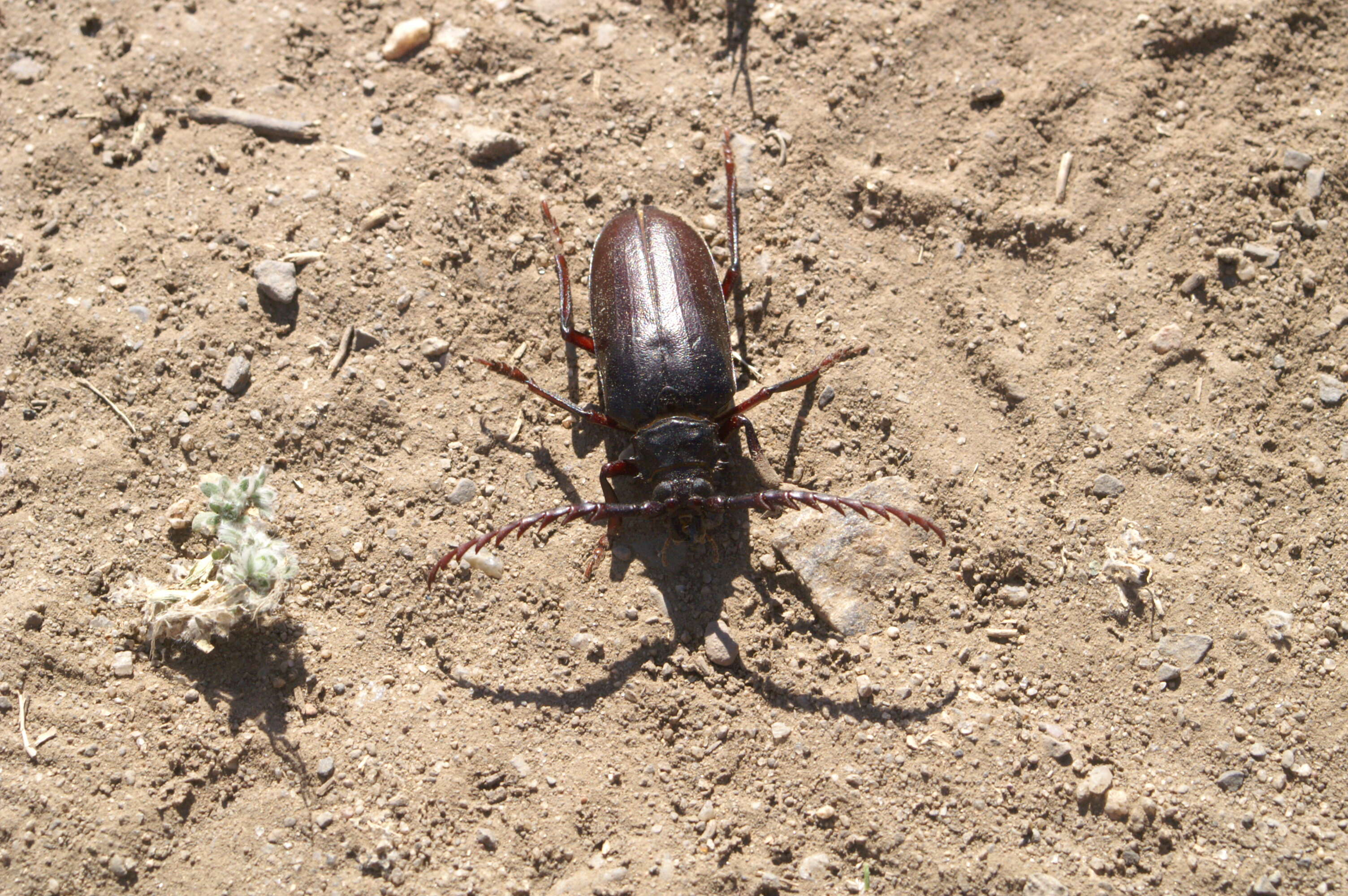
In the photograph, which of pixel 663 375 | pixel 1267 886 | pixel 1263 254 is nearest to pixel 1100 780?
pixel 1267 886

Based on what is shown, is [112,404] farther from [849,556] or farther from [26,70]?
[849,556]

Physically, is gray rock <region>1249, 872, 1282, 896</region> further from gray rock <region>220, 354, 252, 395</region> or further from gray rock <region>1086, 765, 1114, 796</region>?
gray rock <region>220, 354, 252, 395</region>

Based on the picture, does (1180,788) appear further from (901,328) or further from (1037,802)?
(901,328)

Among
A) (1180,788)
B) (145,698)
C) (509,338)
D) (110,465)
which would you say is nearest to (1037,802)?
(1180,788)

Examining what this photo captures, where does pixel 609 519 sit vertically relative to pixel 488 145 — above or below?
below

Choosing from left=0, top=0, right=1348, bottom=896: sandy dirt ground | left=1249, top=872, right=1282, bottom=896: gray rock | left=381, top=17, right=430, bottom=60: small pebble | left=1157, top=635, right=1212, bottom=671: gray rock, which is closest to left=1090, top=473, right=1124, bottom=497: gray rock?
left=0, top=0, right=1348, bottom=896: sandy dirt ground

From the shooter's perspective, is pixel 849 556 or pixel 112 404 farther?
pixel 112 404
